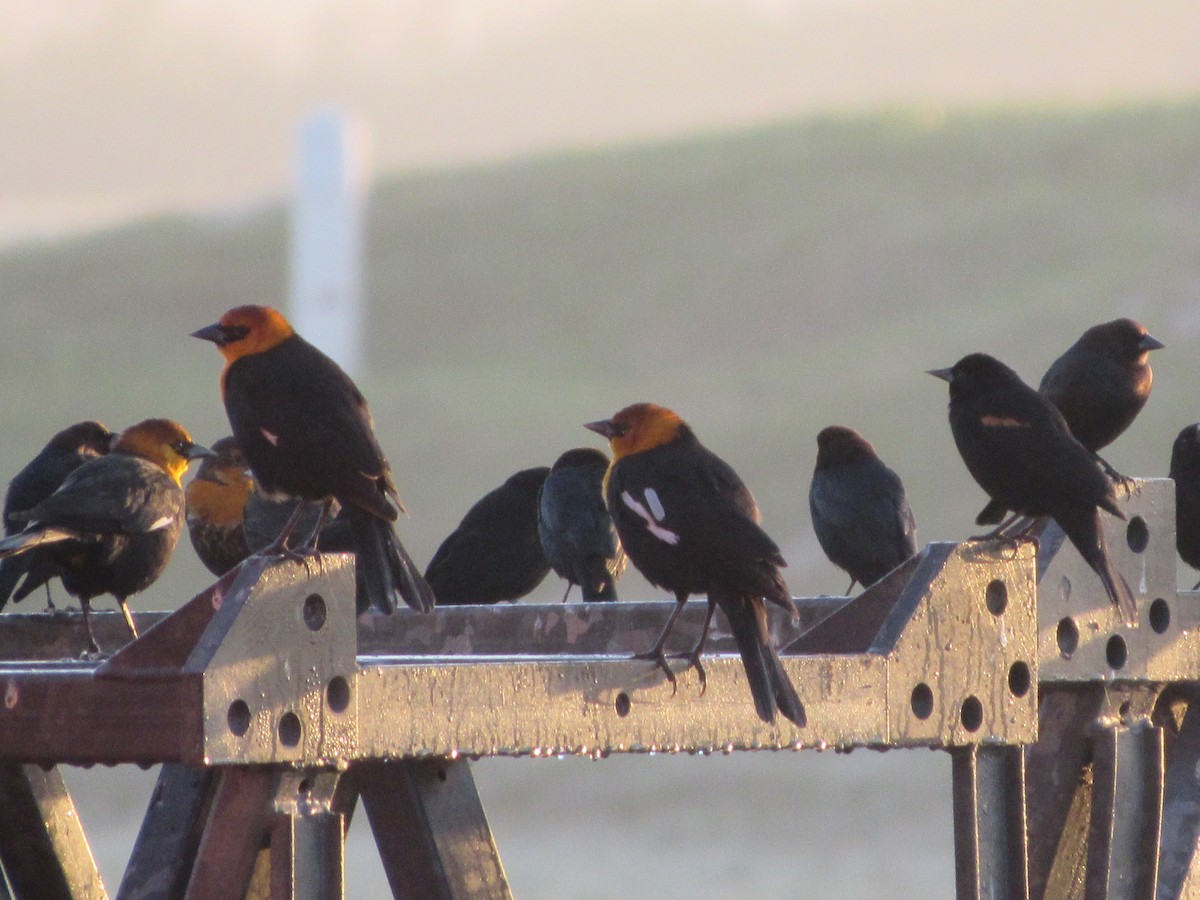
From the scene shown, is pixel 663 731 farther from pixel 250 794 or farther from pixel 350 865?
pixel 350 865

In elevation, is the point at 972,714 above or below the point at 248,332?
below

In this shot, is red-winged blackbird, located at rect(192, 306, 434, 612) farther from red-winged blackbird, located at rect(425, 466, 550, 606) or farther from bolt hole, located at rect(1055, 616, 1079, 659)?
red-winged blackbird, located at rect(425, 466, 550, 606)

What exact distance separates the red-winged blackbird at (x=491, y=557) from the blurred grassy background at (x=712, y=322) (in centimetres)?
952

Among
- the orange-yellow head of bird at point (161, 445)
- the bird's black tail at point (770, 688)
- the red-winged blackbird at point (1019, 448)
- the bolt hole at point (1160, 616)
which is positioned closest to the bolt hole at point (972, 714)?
Answer: the bird's black tail at point (770, 688)

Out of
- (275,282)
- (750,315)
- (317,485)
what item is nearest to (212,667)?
(317,485)

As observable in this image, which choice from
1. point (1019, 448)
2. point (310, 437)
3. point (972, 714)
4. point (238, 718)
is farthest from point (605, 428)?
point (238, 718)

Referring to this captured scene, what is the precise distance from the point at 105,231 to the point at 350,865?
4489cm

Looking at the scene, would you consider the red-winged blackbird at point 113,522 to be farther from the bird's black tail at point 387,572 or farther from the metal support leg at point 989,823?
the metal support leg at point 989,823

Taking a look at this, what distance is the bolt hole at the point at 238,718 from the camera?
95.9 inches

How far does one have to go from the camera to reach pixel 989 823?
3.24 metres

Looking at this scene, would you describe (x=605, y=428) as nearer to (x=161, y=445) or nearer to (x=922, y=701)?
(x=922, y=701)

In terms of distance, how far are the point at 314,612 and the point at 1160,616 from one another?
72.8 inches

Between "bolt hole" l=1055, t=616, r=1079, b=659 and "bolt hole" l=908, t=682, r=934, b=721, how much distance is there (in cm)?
46

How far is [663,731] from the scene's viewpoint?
9.57ft
